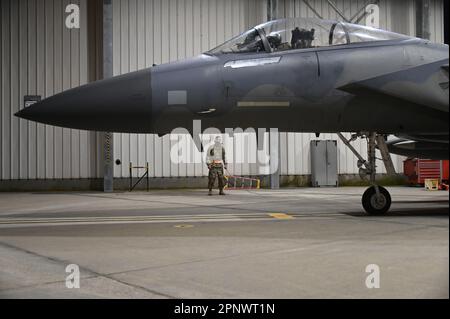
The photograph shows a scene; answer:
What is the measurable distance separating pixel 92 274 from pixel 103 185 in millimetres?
12838

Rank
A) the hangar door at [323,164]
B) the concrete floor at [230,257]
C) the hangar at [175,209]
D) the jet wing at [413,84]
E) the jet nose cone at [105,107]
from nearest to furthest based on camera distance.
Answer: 1. the concrete floor at [230,257]
2. the hangar at [175,209]
3. the jet wing at [413,84]
4. the jet nose cone at [105,107]
5. the hangar door at [323,164]

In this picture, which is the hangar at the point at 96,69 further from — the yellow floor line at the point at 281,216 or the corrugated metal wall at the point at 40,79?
the yellow floor line at the point at 281,216

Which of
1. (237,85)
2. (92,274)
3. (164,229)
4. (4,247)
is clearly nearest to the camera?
(92,274)

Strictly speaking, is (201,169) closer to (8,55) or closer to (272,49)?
(8,55)

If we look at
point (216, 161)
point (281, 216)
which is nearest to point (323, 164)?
point (216, 161)

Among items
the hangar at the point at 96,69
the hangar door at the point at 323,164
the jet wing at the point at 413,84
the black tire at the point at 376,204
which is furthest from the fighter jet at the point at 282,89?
the hangar door at the point at 323,164

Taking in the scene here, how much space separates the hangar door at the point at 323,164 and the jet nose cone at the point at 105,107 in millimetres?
11800

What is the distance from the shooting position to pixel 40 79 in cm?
1605

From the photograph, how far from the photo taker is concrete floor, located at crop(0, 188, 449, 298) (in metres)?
2.65

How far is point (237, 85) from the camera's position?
233 inches

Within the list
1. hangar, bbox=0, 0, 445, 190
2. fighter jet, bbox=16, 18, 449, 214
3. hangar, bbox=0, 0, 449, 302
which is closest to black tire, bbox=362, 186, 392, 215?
hangar, bbox=0, 0, 449, 302

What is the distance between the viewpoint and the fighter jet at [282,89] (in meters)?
5.73

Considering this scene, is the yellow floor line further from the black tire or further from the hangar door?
the hangar door
